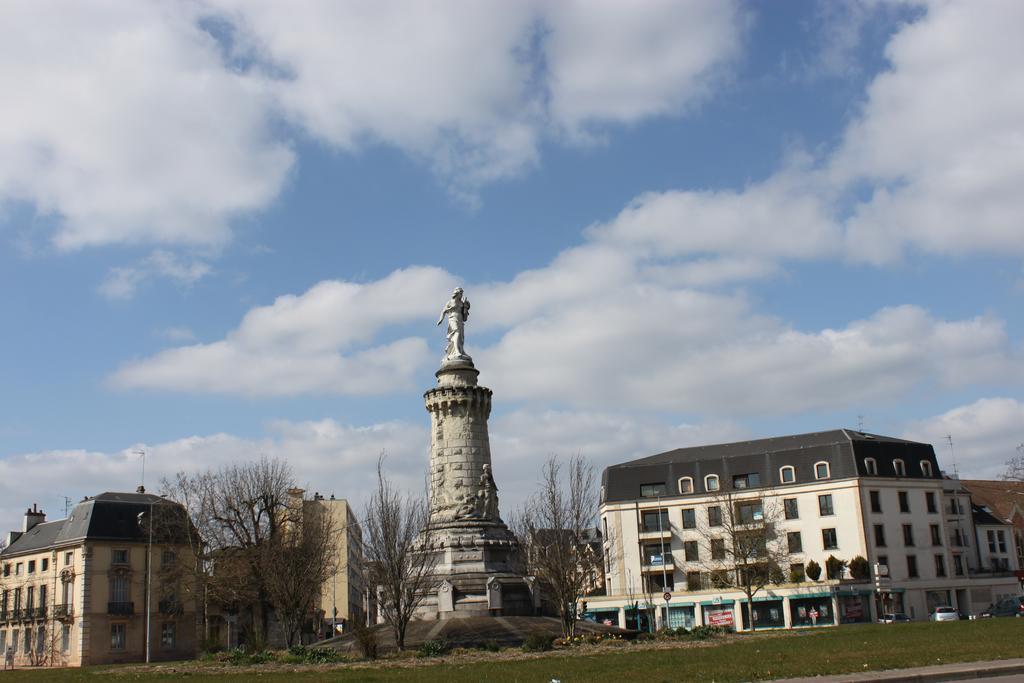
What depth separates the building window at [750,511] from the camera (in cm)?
6800

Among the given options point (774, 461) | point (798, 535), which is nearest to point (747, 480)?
point (774, 461)

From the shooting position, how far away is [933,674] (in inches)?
690

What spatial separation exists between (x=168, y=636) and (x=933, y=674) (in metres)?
56.8

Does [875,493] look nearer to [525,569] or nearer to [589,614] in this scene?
[589,614]

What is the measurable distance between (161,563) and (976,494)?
6767cm

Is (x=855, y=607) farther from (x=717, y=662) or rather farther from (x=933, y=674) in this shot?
(x=933, y=674)

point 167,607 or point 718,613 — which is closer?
point 167,607

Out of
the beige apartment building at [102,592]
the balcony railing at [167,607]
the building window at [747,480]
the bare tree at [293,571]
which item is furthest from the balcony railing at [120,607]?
the building window at [747,480]

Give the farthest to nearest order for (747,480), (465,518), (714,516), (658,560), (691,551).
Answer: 1. (747,480)
2. (658,560)
3. (691,551)
4. (714,516)
5. (465,518)

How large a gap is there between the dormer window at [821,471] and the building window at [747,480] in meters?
4.37

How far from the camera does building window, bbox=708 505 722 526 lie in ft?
227

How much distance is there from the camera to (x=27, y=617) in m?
62.8

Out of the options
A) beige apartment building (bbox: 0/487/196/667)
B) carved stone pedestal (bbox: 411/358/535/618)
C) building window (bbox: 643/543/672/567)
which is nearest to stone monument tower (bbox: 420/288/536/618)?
carved stone pedestal (bbox: 411/358/535/618)

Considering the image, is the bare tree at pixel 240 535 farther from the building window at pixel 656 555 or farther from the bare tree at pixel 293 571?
the building window at pixel 656 555
